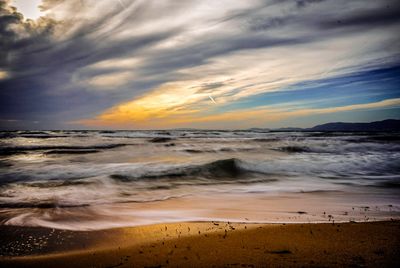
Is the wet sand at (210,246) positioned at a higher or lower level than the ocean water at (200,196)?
higher

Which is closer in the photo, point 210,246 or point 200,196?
point 210,246

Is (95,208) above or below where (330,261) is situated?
below

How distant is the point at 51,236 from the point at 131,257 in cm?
162

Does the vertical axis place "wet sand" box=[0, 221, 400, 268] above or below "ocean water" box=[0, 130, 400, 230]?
above

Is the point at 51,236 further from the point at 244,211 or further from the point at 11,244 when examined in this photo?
the point at 244,211

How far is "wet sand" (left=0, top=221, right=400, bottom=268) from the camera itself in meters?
2.81

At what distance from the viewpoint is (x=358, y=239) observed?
326 centimetres

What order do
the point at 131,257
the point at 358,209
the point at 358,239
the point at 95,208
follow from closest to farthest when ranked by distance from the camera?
1. the point at 131,257
2. the point at 358,239
3. the point at 358,209
4. the point at 95,208

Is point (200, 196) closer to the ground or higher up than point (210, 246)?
closer to the ground

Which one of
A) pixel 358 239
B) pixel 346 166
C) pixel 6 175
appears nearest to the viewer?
pixel 358 239

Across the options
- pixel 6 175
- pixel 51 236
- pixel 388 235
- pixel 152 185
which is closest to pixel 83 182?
pixel 152 185

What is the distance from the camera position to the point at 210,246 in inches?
128

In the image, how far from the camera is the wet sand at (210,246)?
2807 millimetres

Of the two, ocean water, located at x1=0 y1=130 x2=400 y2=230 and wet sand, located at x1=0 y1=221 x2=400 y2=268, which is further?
ocean water, located at x1=0 y1=130 x2=400 y2=230
